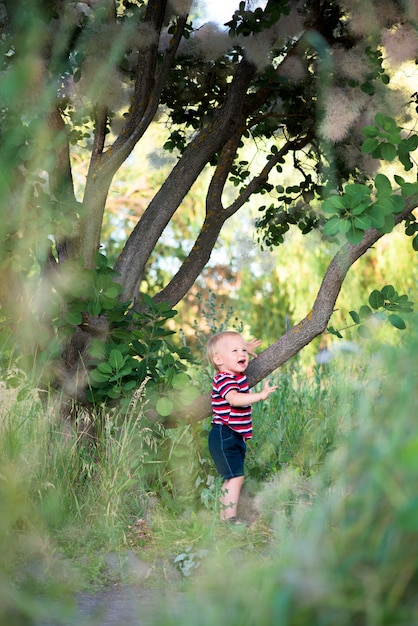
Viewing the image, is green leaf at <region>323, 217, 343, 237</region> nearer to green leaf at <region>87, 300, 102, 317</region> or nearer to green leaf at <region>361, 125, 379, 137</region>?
green leaf at <region>361, 125, 379, 137</region>

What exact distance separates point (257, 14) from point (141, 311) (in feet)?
3.96

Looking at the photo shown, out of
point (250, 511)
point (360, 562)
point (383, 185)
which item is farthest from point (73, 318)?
point (360, 562)

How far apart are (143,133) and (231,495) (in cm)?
144

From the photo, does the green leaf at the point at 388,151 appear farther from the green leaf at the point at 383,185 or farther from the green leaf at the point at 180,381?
the green leaf at the point at 180,381

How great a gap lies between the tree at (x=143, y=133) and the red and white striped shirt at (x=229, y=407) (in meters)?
0.05

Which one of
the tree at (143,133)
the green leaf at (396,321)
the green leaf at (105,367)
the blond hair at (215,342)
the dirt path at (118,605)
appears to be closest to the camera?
the dirt path at (118,605)

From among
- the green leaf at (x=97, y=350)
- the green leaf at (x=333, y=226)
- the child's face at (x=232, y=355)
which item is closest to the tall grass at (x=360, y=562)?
the green leaf at (x=333, y=226)

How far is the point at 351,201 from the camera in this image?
2.31 metres

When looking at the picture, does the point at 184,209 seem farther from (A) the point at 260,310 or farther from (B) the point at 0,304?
(B) the point at 0,304

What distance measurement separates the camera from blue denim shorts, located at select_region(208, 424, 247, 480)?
307 cm

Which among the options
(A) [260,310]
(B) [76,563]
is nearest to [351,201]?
(B) [76,563]

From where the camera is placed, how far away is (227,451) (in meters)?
3.08

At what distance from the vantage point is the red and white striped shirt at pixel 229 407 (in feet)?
9.96

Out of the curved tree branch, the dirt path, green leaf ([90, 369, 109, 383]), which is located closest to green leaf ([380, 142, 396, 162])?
the curved tree branch
